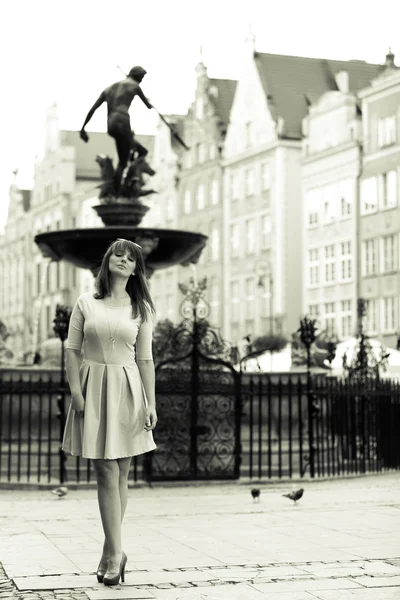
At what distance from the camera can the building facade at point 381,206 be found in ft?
169

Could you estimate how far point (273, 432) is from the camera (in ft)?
58.0

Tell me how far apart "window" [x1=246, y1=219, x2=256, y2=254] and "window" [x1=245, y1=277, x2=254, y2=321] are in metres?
1.34

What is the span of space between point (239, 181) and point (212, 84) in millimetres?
6442

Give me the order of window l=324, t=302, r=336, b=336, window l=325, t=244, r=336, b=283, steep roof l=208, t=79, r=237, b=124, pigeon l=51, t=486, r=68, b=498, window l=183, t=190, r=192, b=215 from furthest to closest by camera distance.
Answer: window l=183, t=190, r=192, b=215
steep roof l=208, t=79, r=237, b=124
window l=325, t=244, r=336, b=283
window l=324, t=302, r=336, b=336
pigeon l=51, t=486, r=68, b=498

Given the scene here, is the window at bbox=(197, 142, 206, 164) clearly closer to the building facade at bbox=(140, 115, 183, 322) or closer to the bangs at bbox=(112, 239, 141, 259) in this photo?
the building facade at bbox=(140, 115, 183, 322)

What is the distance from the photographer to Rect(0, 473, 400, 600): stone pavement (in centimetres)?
668

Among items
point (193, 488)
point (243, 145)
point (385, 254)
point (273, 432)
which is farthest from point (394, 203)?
point (193, 488)

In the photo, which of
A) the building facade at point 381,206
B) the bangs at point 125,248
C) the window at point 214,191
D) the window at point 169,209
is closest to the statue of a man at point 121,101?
the bangs at point 125,248

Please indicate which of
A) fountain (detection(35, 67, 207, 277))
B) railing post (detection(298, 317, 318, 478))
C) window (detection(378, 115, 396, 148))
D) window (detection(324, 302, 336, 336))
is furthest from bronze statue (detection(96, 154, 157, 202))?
window (detection(324, 302, 336, 336))

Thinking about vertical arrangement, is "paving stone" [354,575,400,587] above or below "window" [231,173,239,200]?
below

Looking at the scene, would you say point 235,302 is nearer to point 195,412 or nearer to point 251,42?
point 251,42

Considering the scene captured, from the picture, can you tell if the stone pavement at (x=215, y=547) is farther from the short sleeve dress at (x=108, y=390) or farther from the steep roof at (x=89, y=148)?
the steep roof at (x=89, y=148)

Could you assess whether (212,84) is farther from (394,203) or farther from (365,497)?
(365,497)

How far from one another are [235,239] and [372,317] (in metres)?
13.9
